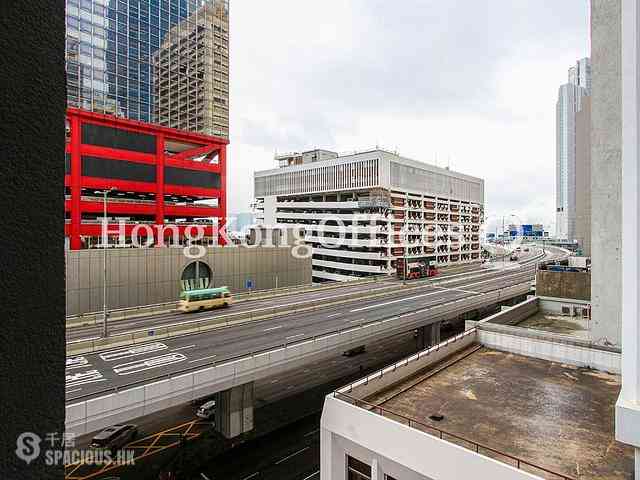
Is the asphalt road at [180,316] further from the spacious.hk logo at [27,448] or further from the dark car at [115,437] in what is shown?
the spacious.hk logo at [27,448]

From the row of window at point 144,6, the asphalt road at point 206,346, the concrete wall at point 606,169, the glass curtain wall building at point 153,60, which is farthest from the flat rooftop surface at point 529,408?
the row of window at point 144,6

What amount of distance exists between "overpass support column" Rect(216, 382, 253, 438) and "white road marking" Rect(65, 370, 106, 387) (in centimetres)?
701

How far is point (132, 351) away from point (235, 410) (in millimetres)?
7037

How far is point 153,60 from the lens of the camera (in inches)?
2842

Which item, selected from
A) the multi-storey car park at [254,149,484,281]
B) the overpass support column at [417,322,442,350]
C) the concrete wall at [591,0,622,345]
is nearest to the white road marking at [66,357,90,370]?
the concrete wall at [591,0,622,345]

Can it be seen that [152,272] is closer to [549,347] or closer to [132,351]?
[132,351]

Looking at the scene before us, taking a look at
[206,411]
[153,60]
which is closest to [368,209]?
[153,60]

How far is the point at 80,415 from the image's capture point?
1498 cm

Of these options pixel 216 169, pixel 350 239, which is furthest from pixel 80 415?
pixel 350 239

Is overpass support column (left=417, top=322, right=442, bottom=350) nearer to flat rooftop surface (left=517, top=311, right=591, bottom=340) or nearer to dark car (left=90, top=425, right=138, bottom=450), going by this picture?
flat rooftop surface (left=517, top=311, right=591, bottom=340)

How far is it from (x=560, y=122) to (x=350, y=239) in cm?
15445

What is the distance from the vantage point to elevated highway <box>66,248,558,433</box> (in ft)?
53.8

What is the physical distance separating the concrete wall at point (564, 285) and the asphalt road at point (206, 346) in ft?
34.6

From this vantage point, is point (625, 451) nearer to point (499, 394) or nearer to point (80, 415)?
point (499, 394)
